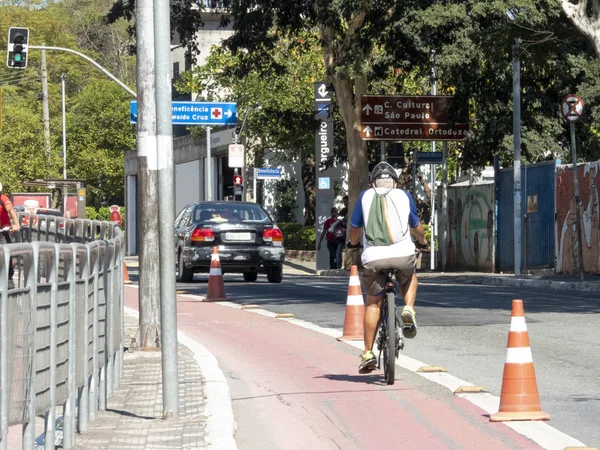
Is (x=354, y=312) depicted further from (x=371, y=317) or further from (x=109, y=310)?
(x=109, y=310)

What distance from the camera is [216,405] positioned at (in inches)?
350

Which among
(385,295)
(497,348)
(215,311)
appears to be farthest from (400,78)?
(385,295)

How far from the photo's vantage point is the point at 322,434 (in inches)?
322

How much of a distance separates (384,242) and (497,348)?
303 cm

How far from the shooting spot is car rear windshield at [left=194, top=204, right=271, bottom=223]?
1000 inches

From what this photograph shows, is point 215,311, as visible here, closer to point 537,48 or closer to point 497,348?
point 497,348

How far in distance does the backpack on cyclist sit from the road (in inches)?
45.6

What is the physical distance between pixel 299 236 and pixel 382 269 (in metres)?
38.5

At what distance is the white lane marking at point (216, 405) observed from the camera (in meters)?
7.61

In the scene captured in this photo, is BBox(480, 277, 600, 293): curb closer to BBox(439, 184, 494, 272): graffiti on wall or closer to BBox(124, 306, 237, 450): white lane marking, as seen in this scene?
BBox(439, 184, 494, 272): graffiti on wall

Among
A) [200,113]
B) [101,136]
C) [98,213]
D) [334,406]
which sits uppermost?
[101,136]

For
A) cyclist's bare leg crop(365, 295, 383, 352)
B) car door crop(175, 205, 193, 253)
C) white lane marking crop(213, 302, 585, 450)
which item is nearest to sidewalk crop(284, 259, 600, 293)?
car door crop(175, 205, 193, 253)

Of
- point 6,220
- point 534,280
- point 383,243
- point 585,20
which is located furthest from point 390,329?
point 534,280

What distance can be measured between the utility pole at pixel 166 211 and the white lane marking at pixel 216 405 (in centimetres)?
33
